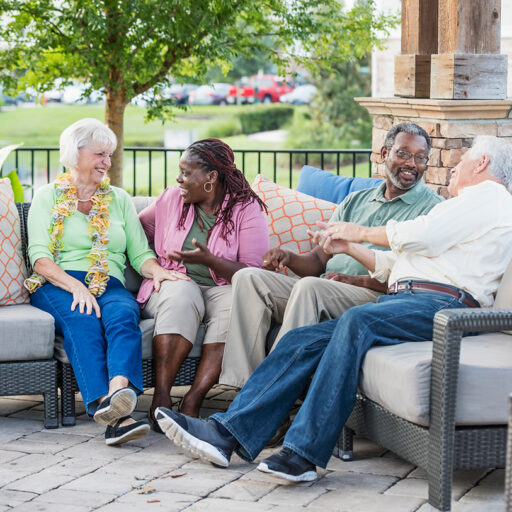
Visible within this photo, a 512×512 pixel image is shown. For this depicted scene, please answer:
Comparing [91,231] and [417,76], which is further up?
[417,76]

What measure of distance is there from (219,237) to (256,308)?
0.45 metres

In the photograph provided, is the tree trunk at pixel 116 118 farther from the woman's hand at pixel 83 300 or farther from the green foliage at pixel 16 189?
the woman's hand at pixel 83 300

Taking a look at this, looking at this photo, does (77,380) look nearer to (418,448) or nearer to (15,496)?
(15,496)

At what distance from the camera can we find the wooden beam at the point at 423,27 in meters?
5.64

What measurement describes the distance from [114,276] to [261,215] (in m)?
0.68

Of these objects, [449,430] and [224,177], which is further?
[224,177]

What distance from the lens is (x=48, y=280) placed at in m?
3.80

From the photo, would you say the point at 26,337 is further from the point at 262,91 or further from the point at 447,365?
the point at 262,91

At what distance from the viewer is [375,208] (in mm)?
3881

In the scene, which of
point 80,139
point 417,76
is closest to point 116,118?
point 417,76

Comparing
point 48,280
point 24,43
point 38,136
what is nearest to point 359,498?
point 48,280

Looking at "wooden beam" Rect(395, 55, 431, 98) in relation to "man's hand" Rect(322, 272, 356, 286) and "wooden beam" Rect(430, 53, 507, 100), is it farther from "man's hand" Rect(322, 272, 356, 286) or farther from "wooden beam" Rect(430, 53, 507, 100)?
"man's hand" Rect(322, 272, 356, 286)

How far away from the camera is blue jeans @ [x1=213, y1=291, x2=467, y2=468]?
9.64 ft

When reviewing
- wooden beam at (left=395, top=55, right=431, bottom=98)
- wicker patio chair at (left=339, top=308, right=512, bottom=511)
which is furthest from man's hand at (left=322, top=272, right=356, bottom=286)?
wooden beam at (left=395, top=55, right=431, bottom=98)
